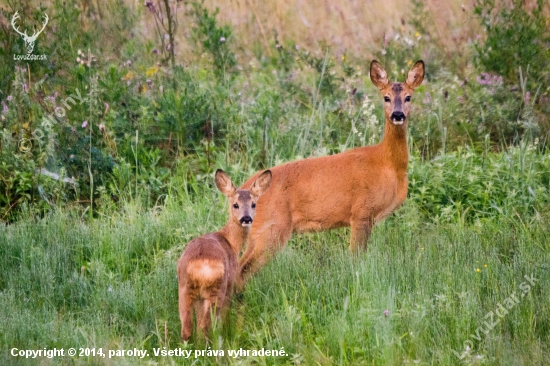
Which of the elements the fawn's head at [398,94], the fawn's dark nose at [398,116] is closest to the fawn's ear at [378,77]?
the fawn's head at [398,94]

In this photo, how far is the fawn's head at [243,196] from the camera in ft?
18.8

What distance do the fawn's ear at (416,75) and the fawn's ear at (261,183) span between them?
1.50m

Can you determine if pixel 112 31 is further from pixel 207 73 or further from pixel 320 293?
pixel 320 293

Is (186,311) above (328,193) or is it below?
below

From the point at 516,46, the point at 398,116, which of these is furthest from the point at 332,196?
the point at 516,46

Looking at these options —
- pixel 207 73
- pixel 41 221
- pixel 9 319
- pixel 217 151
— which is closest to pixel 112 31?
pixel 207 73

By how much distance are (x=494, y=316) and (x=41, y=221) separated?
3.61 m

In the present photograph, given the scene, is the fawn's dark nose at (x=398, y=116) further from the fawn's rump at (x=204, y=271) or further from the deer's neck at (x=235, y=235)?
the fawn's rump at (x=204, y=271)

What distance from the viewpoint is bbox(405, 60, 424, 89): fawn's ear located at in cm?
680

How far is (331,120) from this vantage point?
8344 mm

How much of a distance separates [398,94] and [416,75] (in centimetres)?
45

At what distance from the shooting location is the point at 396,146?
259 inches

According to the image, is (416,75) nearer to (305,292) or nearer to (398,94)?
(398,94)

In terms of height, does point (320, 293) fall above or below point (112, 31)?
below
